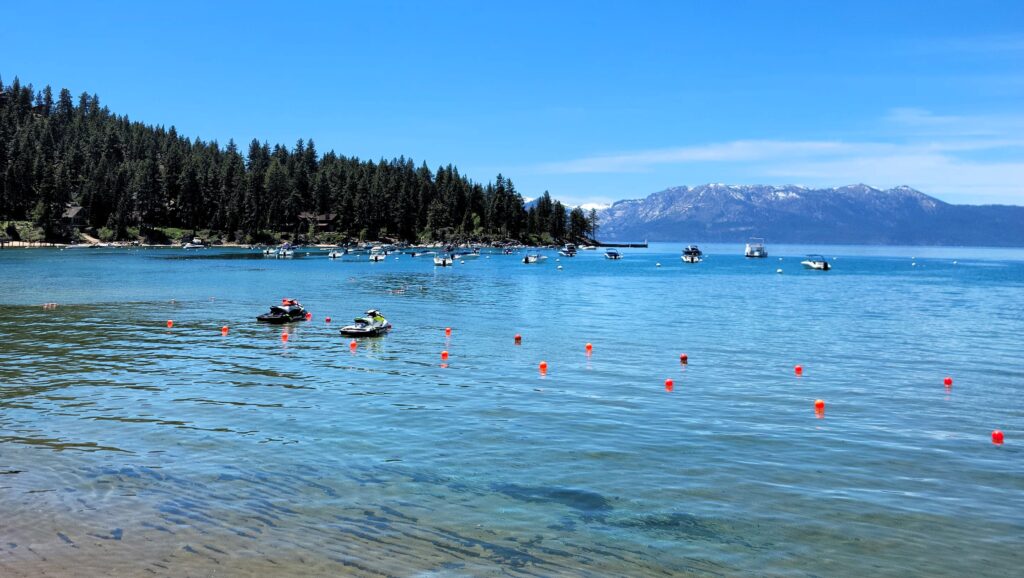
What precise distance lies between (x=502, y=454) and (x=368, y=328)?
1177 inches

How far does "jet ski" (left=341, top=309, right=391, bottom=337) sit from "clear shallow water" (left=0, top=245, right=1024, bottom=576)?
1.62 m

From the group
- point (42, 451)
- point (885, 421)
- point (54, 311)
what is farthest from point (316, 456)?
point (54, 311)

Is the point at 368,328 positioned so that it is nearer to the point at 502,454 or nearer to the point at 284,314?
the point at 284,314

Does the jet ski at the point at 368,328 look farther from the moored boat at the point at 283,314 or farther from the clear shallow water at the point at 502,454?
the moored boat at the point at 283,314

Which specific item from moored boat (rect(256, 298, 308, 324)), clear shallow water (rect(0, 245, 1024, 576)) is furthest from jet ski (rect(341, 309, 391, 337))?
moored boat (rect(256, 298, 308, 324))

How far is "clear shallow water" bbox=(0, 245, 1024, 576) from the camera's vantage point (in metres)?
15.9

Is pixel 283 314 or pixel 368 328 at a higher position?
pixel 283 314

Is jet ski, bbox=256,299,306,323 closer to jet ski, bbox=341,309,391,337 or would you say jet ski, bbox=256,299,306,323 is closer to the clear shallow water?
the clear shallow water

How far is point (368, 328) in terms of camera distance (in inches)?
2036

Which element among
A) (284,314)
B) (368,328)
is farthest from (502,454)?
(284,314)

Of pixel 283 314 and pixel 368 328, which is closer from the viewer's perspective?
pixel 368 328

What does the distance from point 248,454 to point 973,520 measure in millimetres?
19847

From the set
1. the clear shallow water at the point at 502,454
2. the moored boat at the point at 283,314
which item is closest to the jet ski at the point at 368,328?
the clear shallow water at the point at 502,454

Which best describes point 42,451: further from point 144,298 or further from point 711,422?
point 144,298
